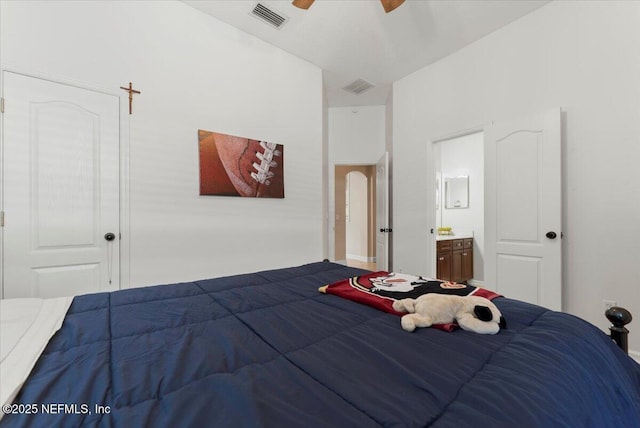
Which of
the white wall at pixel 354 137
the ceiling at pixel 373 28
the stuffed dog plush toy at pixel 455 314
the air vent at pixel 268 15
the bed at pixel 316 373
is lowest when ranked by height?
the bed at pixel 316 373

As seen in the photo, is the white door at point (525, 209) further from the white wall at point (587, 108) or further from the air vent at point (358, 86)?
the air vent at point (358, 86)

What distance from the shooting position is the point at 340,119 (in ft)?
16.1

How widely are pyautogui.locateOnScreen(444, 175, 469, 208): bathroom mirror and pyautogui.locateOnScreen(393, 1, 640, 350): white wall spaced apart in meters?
1.68

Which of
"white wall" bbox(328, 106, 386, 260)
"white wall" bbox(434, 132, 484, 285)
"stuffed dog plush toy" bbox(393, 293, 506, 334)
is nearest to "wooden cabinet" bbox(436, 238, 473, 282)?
"white wall" bbox(434, 132, 484, 285)

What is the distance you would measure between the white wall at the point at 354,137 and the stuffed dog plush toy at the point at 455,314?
378cm

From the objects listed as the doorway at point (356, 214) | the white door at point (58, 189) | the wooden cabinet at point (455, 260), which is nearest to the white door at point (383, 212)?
the wooden cabinet at point (455, 260)

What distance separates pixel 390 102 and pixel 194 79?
2.97 metres

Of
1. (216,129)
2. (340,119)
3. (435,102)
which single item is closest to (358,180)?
(340,119)

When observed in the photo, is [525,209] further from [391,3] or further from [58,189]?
[58,189]

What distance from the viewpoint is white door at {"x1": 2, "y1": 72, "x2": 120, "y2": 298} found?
→ 6.22ft

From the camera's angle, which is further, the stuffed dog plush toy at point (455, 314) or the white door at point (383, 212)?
the white door at point (383, 212)

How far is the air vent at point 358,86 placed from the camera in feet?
13.4

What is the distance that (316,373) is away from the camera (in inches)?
26.4

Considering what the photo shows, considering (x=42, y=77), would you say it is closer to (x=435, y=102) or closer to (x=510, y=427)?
(x=510, y=427)
